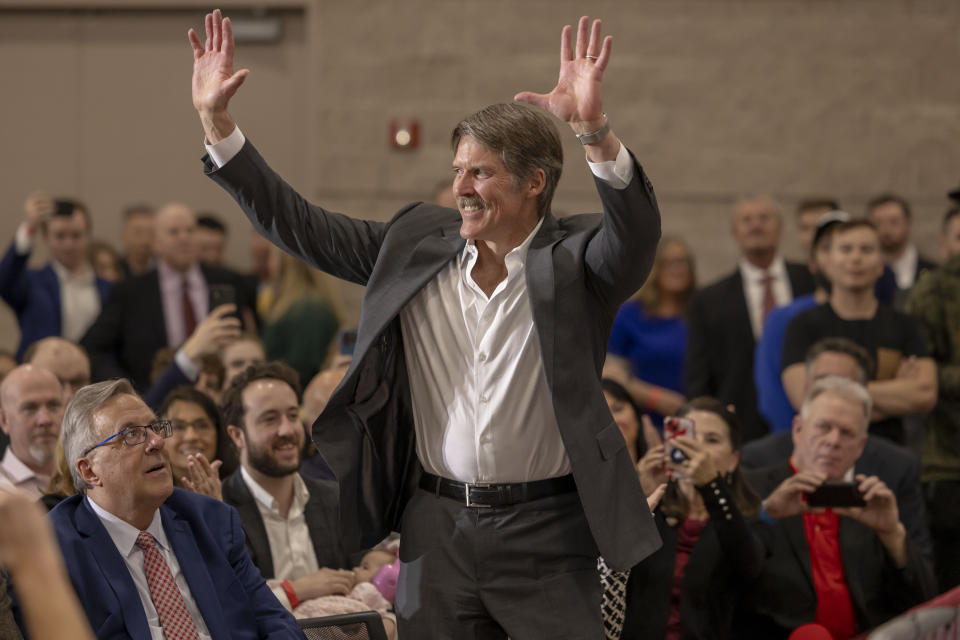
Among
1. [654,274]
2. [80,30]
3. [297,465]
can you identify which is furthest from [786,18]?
[297,465]

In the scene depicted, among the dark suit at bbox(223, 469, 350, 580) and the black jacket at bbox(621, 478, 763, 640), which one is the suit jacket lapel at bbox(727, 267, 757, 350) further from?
the dark suit at bbox(223, 469, 350, 580)

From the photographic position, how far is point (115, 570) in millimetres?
2684

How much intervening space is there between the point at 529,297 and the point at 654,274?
10.9 ft

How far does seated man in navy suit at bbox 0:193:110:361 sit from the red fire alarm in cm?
185

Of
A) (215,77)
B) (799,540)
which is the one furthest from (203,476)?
(799,540)

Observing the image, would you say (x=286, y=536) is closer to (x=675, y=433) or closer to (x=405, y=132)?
(x=675, y=433)

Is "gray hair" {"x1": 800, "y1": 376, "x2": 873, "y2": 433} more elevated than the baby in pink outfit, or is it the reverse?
"gray hair" {"x1": 800, "y1": 376, "x2": 873, "y2": 433}

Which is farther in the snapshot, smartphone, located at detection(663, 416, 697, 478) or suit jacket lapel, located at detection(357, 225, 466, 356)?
smartphone, located at detection(663, 416, 697, 478)

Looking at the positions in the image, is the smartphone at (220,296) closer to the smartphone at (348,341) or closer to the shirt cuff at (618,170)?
the smartphone at (348,341)

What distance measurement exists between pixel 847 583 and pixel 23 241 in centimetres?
370

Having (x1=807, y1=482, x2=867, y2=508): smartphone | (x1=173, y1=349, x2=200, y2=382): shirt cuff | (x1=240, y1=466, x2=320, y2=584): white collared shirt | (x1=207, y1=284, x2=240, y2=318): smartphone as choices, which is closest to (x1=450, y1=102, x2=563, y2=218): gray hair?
(x1=240, y1=466, x2=320, y2=584): white collared shirt

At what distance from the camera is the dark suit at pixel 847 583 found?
145 inches

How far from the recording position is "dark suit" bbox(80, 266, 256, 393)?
548 cm

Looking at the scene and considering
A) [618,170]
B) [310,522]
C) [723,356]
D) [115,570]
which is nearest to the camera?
[618,170]
